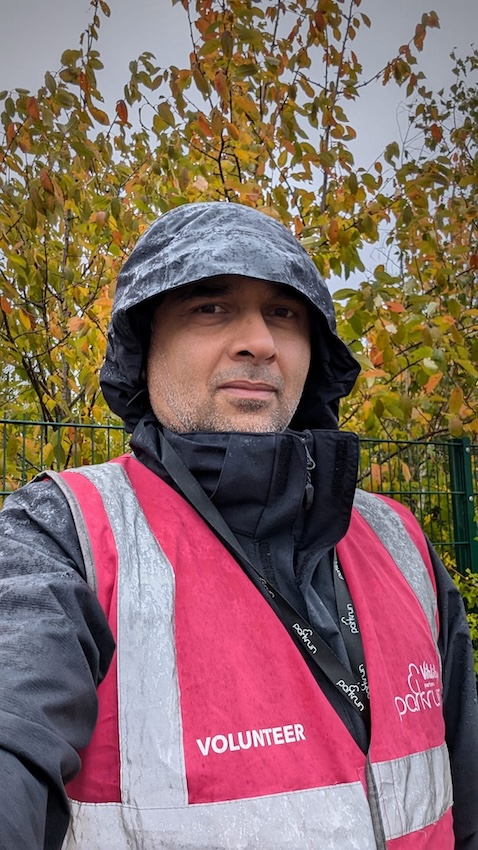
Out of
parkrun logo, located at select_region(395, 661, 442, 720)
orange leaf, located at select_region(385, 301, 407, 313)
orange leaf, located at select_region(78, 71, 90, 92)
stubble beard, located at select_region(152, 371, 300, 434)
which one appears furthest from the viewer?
orange leaf, located at select_region(78, 71, 90, 92)

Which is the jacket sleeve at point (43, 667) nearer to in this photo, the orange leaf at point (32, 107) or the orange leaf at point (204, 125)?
the orange leaf at point (32, 107)

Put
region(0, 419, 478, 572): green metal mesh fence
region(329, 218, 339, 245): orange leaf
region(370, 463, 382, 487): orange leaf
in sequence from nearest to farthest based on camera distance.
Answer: region(329, 218, 339, 245): orange leaf → region(370, 463, 382, 487): orange leaf → region(0, 419, 478, 572): green metal mesh fence

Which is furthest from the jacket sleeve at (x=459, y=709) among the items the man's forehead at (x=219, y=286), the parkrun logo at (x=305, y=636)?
the man's forehead at (x=219, y=286)

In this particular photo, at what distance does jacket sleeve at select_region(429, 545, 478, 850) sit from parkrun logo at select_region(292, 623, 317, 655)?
0.51 meters

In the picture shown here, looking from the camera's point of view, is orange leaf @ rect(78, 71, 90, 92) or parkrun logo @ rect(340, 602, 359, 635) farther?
orange leaf @ rect(78, 71, 90, 92)

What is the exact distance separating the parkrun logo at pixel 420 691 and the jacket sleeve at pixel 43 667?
1.98 ft

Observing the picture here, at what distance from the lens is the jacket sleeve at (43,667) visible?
0.77 meters

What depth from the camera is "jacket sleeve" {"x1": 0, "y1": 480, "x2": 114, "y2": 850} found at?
77cm

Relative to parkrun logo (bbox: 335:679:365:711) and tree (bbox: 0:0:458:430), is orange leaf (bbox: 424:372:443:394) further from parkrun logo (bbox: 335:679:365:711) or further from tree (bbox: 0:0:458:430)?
parkrun logo (bbox: 335:679:365:711)

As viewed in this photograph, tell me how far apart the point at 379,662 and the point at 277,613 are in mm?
236

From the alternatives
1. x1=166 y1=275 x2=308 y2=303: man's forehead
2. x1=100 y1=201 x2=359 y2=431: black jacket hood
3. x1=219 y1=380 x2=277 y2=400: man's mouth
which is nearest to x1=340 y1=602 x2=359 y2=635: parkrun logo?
x1=219 y1=380 x2=277 y2=400: man's mouth

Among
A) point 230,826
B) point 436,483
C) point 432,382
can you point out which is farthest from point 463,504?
point 230,826

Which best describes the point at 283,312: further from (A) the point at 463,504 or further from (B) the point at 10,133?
(A) the point at 463,504

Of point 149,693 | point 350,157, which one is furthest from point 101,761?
point 350,157
